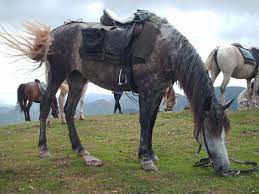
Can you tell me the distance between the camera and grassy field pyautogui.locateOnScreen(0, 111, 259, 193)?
22.9 feet

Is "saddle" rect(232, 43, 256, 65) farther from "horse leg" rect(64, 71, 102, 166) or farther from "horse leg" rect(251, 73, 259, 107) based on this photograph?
"horse leg" rect(64, 71, 102, 166)

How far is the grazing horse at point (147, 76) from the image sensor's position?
24.3 ft

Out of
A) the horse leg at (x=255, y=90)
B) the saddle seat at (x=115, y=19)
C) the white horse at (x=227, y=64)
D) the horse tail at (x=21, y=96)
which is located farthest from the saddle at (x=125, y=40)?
the horse tail at (x=21, y=96)

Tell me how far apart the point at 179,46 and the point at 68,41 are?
2.50 metres

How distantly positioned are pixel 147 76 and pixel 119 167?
1805 millimetres

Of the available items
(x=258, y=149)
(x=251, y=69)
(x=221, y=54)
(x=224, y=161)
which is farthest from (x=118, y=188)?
(x=251, y=69)

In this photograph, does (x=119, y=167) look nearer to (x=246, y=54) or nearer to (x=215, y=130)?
(x=215, y=130)

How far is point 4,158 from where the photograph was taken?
31.1 ft

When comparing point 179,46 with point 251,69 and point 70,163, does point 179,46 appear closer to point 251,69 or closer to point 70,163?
point 70,163

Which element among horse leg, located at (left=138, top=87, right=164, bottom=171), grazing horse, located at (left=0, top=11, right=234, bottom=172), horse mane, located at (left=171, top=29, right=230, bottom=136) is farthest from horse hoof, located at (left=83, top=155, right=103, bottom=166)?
horse mane, located at (left=171, top=29, right=230, bottom=136)

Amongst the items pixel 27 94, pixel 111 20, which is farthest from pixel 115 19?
pixel 27 94

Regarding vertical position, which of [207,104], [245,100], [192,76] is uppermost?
[192,76]

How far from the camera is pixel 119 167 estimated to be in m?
8.29

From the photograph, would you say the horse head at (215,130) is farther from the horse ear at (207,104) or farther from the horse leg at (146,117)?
the horse leg at (146,117)
